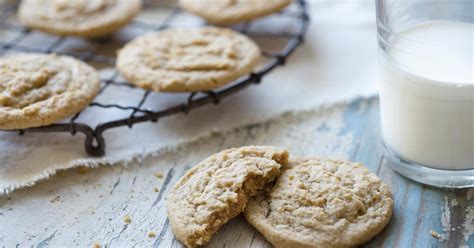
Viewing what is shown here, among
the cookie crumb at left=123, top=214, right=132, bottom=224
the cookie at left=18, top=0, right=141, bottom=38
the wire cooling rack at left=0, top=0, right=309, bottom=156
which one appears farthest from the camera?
the cookie at left=18, top=0, right=141, bottom=38

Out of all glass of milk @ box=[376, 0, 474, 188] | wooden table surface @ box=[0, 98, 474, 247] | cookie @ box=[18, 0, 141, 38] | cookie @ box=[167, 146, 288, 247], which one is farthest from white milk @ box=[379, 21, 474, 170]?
cookie @ box=[18, 0, 141, 38]

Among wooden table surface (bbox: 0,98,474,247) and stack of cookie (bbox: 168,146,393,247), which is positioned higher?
stack of cookie (bbox: 168,146,393,247)

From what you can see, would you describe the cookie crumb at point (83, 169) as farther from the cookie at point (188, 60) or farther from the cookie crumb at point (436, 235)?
the cookie crumb at point (436, 235)

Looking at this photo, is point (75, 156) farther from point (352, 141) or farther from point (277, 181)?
point (352, 141)

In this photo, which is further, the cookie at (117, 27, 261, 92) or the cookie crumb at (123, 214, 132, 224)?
the cookie at (117, 27, 261, 92)

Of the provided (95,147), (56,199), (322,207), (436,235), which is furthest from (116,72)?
(436,235)

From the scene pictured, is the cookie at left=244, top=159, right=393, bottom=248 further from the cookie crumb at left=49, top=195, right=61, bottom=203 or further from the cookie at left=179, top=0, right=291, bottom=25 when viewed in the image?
the cookie at left=179, top=0, right=291, bottom=25

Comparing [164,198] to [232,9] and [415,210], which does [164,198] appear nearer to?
[415,210]
